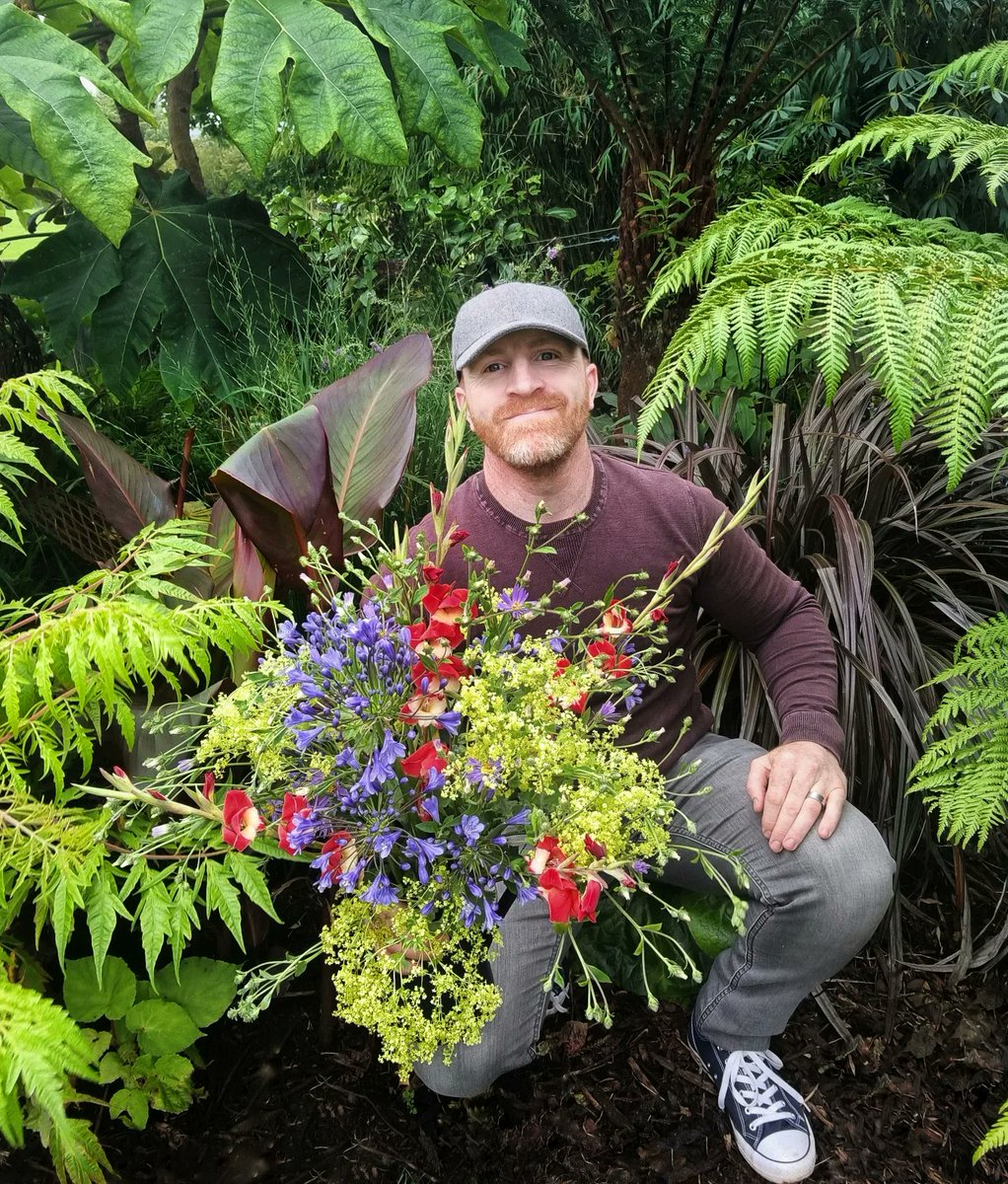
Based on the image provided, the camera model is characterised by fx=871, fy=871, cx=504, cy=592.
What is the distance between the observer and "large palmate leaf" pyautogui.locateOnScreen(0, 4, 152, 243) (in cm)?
162

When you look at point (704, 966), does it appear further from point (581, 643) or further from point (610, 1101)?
point (581, 643)

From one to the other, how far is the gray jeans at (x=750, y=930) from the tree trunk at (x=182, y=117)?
8.53 ft

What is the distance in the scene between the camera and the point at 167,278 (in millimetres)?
2719

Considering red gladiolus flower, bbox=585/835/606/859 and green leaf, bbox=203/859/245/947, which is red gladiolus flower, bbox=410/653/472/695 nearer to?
red gladiolus flower, bbox=585/835/606/859

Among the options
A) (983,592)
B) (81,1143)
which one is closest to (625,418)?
(983,592)

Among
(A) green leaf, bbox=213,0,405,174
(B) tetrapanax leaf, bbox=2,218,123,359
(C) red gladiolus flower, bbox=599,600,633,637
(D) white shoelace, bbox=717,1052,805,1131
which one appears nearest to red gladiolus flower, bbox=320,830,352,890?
(C) red gladiolus flower, bbox=599,600,633,637

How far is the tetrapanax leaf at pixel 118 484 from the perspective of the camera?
5.79 ft

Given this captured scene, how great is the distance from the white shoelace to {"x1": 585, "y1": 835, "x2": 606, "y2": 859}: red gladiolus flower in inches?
40.3

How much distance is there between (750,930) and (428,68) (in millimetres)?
1986

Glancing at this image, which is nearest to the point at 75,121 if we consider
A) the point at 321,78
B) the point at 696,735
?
the point at 321,78

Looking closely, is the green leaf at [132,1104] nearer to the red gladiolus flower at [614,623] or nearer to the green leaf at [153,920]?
the green leaf at [153,920]

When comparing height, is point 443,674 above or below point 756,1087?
above

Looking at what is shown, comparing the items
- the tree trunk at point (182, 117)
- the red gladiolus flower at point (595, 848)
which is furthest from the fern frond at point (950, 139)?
the tree trunk at point (182, 117)

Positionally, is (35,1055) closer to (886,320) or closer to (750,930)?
(750,930)
